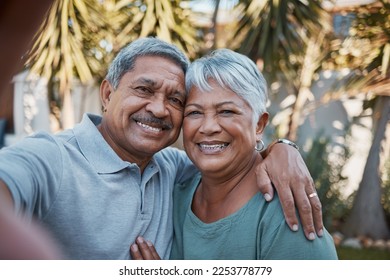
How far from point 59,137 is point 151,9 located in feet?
9.47

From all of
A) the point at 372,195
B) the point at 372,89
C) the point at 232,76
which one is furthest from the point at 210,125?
the point at 372,195

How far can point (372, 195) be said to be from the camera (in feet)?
14.3

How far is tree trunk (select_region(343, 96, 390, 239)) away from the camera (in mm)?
4215

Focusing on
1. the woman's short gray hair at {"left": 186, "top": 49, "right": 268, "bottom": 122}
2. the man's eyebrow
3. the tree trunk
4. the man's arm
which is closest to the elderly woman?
the woman's short gray hair at {"left": 186, "top": 49, "right": 268, "bottom": 122}

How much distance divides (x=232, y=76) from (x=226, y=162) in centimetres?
27

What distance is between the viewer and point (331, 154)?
4.88m

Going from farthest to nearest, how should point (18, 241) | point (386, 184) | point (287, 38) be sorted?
point (287, 38), point (386, 184), point (18, 241)

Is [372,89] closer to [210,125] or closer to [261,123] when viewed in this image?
[261,123]

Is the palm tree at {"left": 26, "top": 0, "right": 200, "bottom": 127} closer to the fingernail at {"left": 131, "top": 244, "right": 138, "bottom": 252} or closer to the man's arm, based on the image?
the fingernail at {"left": 131, "top": 244, "right": 138, "bottom": 252}

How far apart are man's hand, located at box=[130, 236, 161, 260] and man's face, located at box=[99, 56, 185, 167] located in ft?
0.96

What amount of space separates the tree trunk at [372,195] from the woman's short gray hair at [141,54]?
296 cm

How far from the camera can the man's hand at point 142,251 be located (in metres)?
1.52

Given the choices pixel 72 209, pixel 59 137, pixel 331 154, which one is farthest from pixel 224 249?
pixel 331 154

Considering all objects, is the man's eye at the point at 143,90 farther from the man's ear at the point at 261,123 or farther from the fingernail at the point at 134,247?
the fingernail at the point at 134,247
